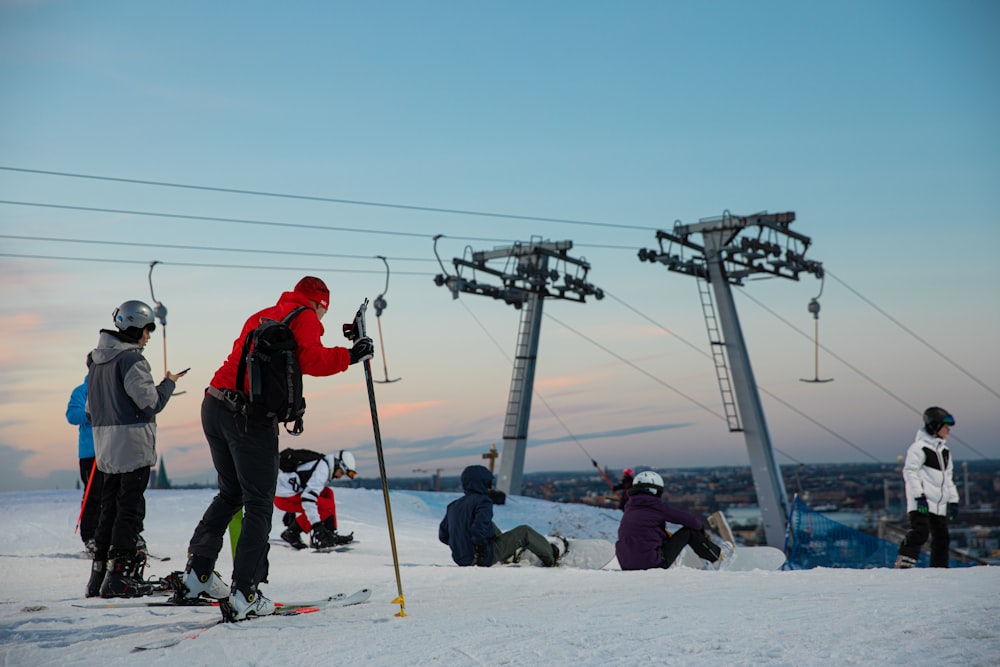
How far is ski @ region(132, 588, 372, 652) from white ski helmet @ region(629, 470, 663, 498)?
339cm

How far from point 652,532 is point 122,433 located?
15.0 ft

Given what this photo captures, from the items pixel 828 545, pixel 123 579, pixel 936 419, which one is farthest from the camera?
pixel 828 545

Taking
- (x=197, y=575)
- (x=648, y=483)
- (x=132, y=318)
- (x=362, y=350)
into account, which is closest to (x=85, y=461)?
(x=132, y=318)

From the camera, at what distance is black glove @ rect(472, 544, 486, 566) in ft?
29.2

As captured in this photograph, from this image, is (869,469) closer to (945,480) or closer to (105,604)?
(945,480)

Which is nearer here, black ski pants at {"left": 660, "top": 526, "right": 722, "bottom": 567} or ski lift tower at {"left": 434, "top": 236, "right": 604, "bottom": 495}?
black ski pants at {"left": 660, "top": 526, "right": 722, "bottom": 567}

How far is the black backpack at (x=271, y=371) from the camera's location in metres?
5.08

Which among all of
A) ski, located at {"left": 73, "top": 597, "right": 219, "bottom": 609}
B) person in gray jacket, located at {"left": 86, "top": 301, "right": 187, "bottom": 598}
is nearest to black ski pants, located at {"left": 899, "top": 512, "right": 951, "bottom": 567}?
ski, located at {"left": 73, "top": 597, "right": 219, "bottom": 609}

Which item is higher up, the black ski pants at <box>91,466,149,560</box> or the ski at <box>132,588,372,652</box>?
the black ski pants at <box>91,466,149,560</box>

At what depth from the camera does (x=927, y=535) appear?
9.89 m

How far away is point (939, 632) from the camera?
14.1 ft

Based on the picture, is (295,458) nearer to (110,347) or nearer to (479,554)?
(479,554)

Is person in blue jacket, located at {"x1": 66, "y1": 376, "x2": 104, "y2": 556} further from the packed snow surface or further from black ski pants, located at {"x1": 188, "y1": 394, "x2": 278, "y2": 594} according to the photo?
black ski pants, located at {"x1": 188, "y1": 394, "x2": 278, "y2": 594}

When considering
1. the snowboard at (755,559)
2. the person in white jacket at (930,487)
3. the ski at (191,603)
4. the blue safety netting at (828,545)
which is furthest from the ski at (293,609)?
the blue safety netting at (828,545)
